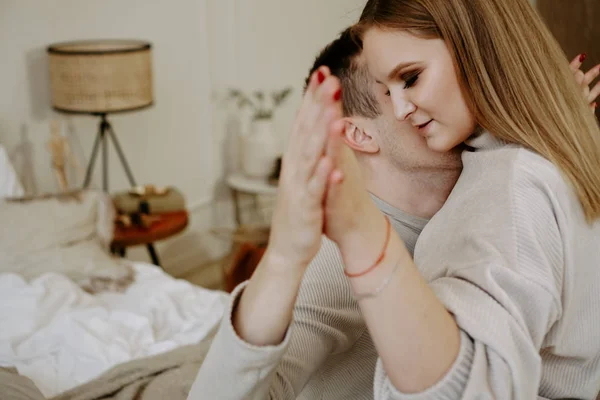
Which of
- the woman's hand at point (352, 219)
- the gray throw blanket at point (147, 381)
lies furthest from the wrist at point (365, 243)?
the gray throw blanket at point (147, 381)

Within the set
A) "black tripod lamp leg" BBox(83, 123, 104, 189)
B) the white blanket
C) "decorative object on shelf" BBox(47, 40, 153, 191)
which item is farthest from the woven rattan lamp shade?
the white blanket

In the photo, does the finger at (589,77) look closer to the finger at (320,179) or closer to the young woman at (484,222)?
the young woman at (484,222)

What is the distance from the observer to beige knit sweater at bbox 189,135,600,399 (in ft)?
2.22

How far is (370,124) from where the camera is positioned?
4.05 ft

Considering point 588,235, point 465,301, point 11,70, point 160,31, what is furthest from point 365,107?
point 160,31

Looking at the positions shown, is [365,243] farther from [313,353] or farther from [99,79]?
[99,79]

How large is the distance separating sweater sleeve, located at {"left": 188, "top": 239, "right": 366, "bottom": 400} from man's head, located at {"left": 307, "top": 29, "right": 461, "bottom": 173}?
11.0 inches

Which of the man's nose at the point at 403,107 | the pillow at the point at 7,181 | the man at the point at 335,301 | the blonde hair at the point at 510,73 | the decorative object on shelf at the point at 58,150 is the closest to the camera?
the man at the point at 335,301

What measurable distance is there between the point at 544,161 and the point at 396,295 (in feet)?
1.12

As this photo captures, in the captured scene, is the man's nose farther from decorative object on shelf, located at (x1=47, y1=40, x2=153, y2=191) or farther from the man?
decorative object on shelf, located at (x1=47, y1=40, x2=153, y2=191)

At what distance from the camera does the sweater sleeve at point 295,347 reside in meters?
0.72

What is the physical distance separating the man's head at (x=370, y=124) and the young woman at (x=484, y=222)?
0.32ft

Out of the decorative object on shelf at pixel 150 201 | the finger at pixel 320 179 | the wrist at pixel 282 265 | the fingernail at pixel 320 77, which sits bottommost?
the decorative object on shelf at pixel 150 201

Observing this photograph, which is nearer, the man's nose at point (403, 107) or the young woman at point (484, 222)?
the young woman at point (484, 222)
